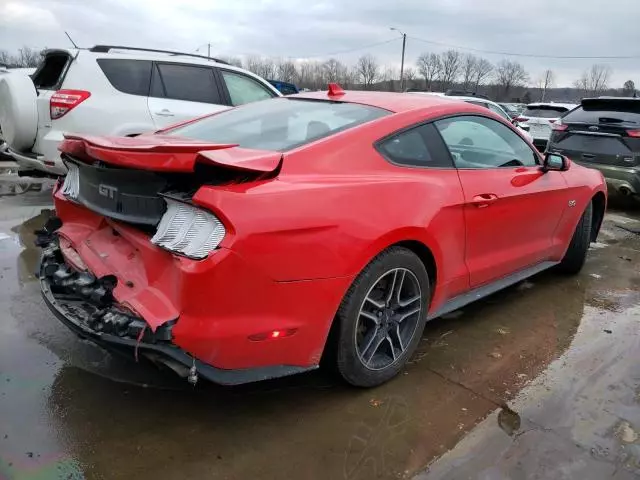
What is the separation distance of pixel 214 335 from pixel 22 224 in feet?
14.5

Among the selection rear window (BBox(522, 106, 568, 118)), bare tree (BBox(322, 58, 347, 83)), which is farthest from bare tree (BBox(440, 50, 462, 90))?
rear window (BBox(522, 106, 568, 118))

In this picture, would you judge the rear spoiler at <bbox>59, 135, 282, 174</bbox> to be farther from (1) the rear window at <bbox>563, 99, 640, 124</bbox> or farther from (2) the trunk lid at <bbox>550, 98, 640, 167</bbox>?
(1) the rear window at <bbox>563, 99, 640, 124</bbox>

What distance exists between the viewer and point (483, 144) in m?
3.53

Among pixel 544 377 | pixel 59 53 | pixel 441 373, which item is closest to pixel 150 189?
pixel 441 373

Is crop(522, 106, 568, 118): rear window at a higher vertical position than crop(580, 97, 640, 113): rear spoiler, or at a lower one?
lower

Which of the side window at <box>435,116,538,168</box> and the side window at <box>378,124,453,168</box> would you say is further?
the side window at <box>435,116,538,168</box>

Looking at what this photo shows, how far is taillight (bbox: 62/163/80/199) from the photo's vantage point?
9.59 feet

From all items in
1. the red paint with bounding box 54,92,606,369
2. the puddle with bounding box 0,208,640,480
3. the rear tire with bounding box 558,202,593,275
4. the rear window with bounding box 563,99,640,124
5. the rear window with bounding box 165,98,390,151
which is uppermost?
the rear window with bounding box 563,99,640,124

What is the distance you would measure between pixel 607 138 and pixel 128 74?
6.27 m

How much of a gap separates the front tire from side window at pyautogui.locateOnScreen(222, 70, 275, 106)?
15.3 feet

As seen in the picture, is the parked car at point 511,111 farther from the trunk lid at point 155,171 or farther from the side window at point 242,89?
the trunk lid at point 155,171

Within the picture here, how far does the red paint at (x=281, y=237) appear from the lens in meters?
2.11

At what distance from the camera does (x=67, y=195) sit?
303cm

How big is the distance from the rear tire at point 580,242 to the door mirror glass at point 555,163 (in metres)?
0.75
